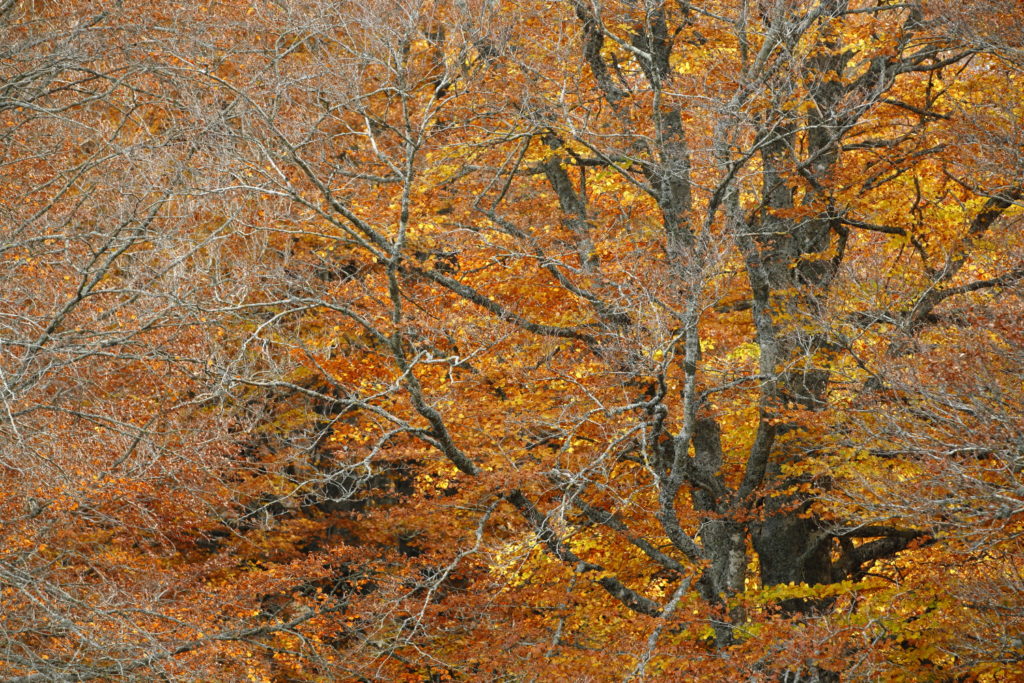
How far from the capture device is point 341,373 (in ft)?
42.4

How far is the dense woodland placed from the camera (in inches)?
352

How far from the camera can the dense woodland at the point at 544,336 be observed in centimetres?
895

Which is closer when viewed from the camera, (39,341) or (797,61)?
(39,341)

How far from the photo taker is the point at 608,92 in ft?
38.3

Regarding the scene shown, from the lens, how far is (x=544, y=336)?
11.2m

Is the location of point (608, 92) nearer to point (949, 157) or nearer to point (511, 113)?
point (511, 113)

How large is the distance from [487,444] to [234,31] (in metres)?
7.26

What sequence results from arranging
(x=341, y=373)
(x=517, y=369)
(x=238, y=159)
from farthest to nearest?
(x=341, y=373) < (x=517, y=369) < (x=238, y=159)

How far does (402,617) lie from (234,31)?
28.0ft

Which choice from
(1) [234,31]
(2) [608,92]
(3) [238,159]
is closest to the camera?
(3) [238,159]

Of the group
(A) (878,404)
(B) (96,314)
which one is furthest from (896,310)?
(B) (96,314)

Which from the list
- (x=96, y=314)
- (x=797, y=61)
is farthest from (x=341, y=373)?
(x=797, y=61)

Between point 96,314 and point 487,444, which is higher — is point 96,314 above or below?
above

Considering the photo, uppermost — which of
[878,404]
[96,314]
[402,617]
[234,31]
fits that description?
Result: [234,31]
